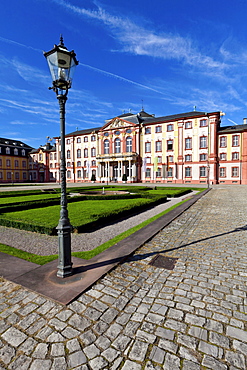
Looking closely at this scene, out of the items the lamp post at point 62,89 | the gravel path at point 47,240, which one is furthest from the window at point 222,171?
the lamp post at point 62,89

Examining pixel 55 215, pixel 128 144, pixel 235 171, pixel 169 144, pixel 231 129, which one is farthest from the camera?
pixel 128 144

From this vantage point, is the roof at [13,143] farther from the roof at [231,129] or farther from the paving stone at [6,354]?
the paving stone at [6,354]

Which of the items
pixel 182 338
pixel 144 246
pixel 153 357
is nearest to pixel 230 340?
pixel 182 338

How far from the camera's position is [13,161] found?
2557 inches

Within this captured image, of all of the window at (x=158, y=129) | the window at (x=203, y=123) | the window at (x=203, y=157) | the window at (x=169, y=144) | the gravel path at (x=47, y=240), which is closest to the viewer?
the gravel path at (x=47, y=240)

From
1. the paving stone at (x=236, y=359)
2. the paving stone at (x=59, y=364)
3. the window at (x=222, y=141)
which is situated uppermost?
the window at (x=222, y=141)

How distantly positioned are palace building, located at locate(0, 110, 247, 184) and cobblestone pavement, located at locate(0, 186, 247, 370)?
34311 mm

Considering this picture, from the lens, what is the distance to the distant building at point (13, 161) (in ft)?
205

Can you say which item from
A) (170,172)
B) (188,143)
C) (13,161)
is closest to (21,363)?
(170,172)

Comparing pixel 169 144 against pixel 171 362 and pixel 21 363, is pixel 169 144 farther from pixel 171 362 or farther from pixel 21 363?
A: pixel 21 363

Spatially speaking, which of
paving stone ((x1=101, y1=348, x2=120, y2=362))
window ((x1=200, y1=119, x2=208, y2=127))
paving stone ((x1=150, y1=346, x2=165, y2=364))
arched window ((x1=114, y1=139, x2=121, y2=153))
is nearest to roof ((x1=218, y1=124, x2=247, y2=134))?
window ((x1=200, y1=119, x2=208, y2=127))

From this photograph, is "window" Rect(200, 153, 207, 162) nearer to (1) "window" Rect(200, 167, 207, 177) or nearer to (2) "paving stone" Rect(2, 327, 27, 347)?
(1) "window" Rect(200, 167, 207, 177)

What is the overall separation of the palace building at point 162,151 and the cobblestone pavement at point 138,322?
113 ft

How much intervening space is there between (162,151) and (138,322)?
150 feet
